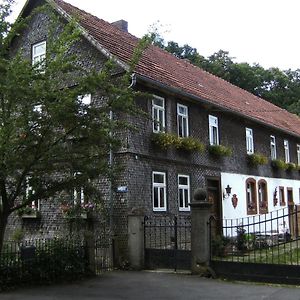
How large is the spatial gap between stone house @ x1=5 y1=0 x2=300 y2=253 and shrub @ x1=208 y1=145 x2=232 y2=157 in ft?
0.15

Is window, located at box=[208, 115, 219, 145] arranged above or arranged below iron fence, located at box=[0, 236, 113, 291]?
above

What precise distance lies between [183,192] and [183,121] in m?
2.80

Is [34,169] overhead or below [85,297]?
overhead

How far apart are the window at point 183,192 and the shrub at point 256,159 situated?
19.4 ft

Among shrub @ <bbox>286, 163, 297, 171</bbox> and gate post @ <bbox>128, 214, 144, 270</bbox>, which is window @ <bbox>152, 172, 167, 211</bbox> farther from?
shrub @ <bbox>286, 163, 297, 171</bbox>

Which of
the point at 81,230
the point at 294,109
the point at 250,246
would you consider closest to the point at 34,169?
the point at 81,230

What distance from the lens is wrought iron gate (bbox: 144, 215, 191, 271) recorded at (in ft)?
44.6

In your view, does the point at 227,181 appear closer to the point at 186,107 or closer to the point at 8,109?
the point at 186,107

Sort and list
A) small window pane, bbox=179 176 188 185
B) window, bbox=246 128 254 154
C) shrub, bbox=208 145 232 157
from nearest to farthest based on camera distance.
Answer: small window pane, bbox=179 176 188 185 < shrub, bbox=208 145 232 157 < window, bbox=246 128 254 154

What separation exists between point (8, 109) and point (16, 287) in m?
4.19

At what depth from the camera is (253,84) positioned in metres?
55.5

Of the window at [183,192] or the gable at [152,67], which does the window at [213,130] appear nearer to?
the gable at [152,67]

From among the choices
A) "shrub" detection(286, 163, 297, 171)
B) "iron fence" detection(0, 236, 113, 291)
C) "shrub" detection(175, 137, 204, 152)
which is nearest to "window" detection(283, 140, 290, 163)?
"shrub" detection(286, 163, 297, 171)

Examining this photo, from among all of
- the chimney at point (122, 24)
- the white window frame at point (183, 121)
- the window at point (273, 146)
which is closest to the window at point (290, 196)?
the window at point (273, 146)
